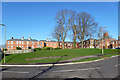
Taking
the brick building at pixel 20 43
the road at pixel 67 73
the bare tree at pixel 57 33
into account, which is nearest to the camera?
the road at pixel 67 73

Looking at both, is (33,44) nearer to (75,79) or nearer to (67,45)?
(67,45)

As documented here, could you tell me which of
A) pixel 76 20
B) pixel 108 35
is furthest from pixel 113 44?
pixel 76 20

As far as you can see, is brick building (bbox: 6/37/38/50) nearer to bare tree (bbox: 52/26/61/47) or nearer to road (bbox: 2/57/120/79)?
bare tree (bbox: 52/26/61/47)

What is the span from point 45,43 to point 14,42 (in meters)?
21.3

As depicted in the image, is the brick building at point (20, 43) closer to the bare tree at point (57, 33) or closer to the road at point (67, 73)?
the bare tree at point (57, 33)

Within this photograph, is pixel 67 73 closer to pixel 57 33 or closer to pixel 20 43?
pixel 57 33

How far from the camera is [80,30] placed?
40.5m

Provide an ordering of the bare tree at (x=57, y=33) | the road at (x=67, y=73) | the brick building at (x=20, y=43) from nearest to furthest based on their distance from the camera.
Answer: the road at (x=67, y=73)
the bare tree at (x=57, y=33)
the brick building at (x=20, y=43)

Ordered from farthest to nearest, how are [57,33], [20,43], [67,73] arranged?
[20,43], [57,33], [67,73]

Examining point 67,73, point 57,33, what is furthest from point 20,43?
point 67,73

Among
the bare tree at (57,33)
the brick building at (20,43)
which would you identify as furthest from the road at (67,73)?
the brick building at (20,43)

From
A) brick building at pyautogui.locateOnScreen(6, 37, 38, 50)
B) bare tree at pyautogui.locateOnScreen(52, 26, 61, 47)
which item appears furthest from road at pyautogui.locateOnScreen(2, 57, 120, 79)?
brick building at pyautogui.locateOnScreen(6, 37, 38, 50)

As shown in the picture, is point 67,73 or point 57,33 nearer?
point 67,73

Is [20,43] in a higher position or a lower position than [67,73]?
higher
